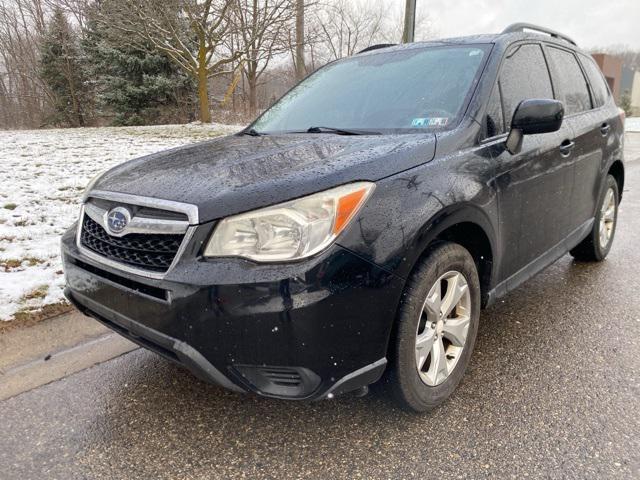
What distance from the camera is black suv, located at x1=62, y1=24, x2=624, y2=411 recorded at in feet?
5.46

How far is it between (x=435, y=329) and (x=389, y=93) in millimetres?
1399

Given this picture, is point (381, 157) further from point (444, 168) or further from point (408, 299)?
point (408, 299)

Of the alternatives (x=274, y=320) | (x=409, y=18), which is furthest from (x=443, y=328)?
(x=409, y=18)

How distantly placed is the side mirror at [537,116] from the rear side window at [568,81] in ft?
3.13

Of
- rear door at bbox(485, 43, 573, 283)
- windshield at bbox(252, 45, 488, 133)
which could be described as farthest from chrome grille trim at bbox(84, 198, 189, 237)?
rear door at bbox(485, 43, 573, 283)

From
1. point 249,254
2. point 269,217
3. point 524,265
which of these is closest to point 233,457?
point 249,254

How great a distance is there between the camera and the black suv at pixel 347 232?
5.46 ft

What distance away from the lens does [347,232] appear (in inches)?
66.4

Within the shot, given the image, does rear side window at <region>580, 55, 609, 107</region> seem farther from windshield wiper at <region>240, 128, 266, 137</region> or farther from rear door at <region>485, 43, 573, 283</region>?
windshield wiper at <region>240, 128, 266, 137</region>

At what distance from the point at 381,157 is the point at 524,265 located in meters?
1.39

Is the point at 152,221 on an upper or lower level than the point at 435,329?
upper

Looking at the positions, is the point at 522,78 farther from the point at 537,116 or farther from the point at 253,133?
the point at 253,133

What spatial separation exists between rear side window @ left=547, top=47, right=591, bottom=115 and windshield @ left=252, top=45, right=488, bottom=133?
87cm

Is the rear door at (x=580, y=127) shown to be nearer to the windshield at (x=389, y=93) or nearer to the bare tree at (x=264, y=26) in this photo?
the windshield at (x=389, y=93)
